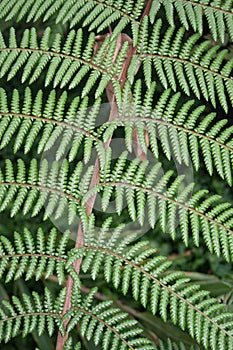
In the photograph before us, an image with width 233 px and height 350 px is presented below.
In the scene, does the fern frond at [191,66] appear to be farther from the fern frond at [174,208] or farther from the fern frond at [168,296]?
the fern frond at [168,296]

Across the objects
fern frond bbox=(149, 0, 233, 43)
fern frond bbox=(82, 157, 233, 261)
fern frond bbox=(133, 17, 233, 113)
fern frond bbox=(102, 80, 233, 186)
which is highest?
fern frond bbox=(149, 0, 233, 43)

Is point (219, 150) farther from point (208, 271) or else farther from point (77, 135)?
point (208, 271)

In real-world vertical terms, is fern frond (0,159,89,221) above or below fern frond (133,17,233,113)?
below

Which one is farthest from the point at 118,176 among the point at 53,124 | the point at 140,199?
the point at 53,124

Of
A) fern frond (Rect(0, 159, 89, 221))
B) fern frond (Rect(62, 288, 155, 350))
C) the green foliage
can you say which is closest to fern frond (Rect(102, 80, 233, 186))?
the green foliage

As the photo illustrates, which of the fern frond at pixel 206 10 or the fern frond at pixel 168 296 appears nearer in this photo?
the fern frond at pixel 168 296

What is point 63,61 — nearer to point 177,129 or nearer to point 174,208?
point 177,129

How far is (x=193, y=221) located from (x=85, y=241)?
0.24 meters

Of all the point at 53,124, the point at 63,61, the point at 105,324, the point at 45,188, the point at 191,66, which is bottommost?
the point at 105,324

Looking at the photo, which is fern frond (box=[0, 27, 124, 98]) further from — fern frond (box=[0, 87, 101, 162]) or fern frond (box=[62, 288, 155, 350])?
fern frond (box=[62, 288, 155, 350])

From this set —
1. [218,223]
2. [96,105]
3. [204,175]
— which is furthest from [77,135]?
[204,175]

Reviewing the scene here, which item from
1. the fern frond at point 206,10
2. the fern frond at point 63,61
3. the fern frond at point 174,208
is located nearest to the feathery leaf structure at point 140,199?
the fern frond at point 174,208

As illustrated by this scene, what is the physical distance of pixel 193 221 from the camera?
103 centimetres

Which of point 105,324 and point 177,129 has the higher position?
point 177,129
